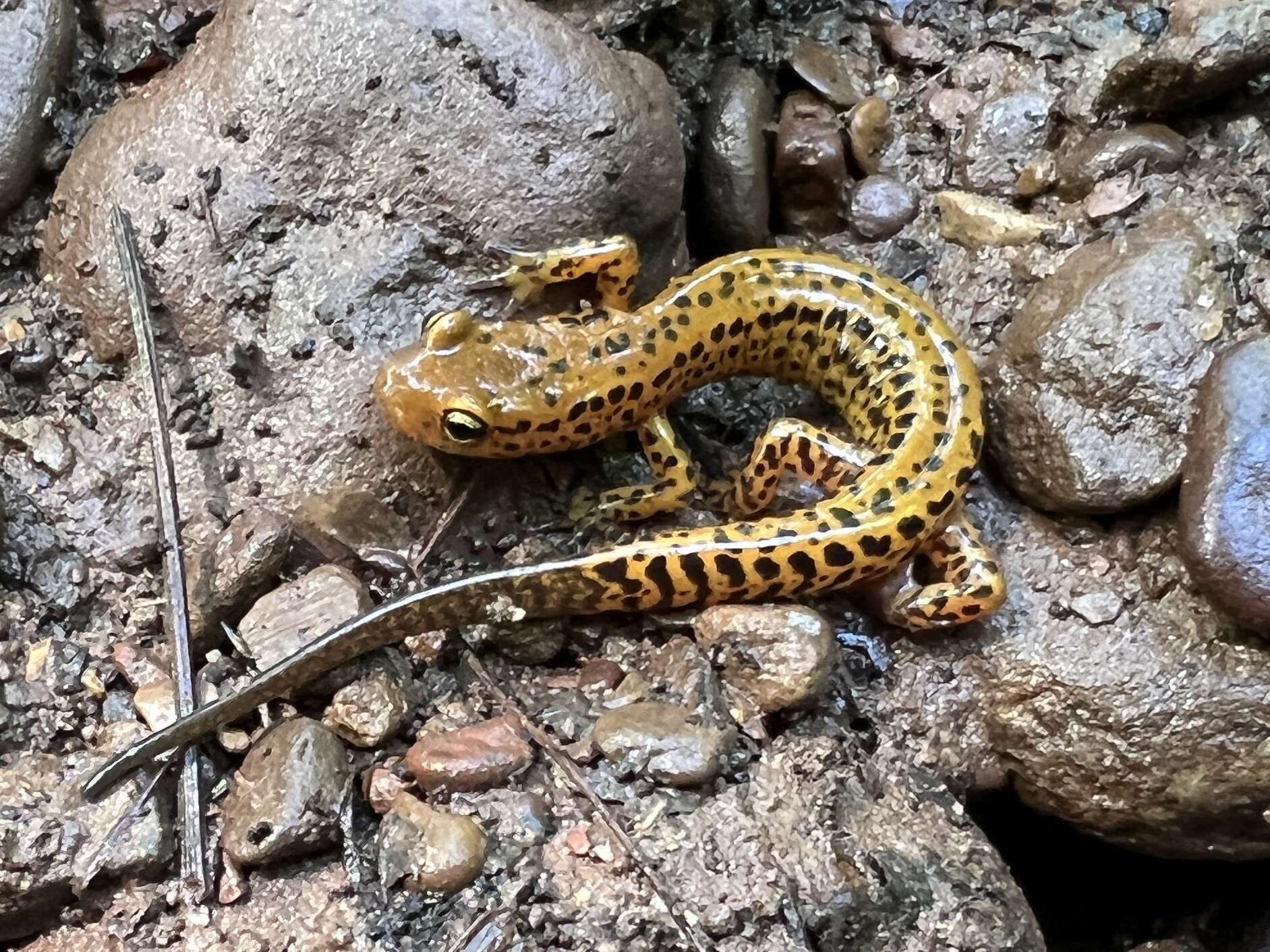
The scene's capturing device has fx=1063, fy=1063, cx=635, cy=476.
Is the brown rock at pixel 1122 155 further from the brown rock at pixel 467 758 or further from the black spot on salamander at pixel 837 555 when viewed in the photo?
the brown rock at pixel 467 758

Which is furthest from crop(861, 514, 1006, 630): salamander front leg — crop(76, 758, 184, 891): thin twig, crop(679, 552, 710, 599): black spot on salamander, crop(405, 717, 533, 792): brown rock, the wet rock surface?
the wet rock surface

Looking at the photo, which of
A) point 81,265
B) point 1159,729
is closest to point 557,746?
point 1159,729

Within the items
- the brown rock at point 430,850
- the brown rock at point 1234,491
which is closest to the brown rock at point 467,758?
the brown rock at point 430,850

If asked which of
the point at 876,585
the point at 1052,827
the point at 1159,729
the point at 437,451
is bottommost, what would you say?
the point at 1052,827

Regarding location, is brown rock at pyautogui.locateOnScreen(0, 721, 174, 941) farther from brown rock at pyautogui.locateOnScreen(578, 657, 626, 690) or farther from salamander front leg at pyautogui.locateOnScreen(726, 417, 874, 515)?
salamander front leg at pyautogui.locateOnScreen(726, 417, 874, 515)

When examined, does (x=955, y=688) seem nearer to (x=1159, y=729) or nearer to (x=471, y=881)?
(x=1159, y=729)

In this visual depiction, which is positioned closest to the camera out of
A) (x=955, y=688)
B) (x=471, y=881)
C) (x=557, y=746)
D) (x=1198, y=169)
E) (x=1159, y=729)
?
(x=471, y=881)
